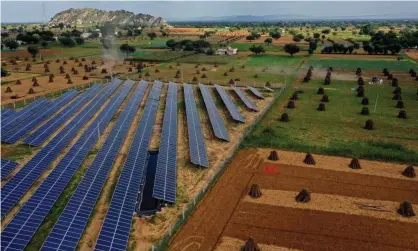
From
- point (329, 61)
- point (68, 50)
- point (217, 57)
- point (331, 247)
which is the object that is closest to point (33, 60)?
point (68, 50)

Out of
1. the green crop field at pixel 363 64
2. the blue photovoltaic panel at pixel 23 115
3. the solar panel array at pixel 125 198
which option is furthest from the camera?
the green crop field at pixel 363 64

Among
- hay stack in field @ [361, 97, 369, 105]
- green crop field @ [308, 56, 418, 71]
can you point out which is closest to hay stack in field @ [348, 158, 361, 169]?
hay stack in field @ [361, 97, 369, 105]

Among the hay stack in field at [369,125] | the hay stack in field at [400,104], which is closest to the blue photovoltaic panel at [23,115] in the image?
the hay stack in field at [369,125]

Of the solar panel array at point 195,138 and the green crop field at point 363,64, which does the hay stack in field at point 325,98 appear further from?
the green crop field at point 363,64

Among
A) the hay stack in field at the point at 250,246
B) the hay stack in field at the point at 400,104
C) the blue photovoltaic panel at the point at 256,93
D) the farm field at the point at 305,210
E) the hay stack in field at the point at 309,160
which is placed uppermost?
the blue photovoltaic panel at the point at 256,93

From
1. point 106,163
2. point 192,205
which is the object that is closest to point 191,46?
point 106,163

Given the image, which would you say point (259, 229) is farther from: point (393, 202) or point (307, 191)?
point (393, 202)

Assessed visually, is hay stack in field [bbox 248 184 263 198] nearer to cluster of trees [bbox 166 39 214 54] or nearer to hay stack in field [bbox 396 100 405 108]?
hay stack in field [bbox 396 100 405 108]
